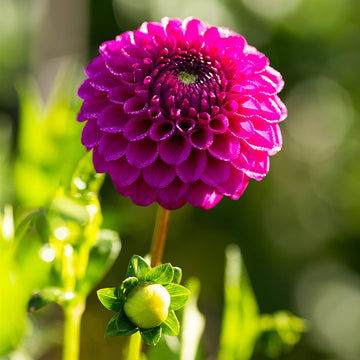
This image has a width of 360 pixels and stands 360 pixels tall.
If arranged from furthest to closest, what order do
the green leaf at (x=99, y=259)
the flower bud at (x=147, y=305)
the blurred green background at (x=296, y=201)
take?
the blurred green background at (x=296, y=201) < the green leaf at (x=99, y=259) < the flower bud at (x=147, y=305)

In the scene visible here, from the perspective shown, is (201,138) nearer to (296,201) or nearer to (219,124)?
(219,124)

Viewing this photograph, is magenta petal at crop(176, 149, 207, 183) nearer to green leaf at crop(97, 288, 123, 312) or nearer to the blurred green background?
green leaf at crop(97, 288, 123, 312)

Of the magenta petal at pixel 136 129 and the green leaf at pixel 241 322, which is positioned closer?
the magenta petal at pixel 136 129

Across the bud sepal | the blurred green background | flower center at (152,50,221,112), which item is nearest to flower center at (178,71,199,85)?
flower center at (152,50,221,112)

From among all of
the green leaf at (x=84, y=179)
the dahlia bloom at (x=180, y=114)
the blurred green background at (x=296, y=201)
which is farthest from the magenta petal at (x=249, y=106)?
the blurred green background at (x=296, y=201)

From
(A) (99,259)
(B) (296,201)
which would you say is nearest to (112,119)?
(A) (99,259)

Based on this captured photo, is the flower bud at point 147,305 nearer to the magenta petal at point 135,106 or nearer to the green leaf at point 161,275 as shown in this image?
the green leaf at point 161,275
